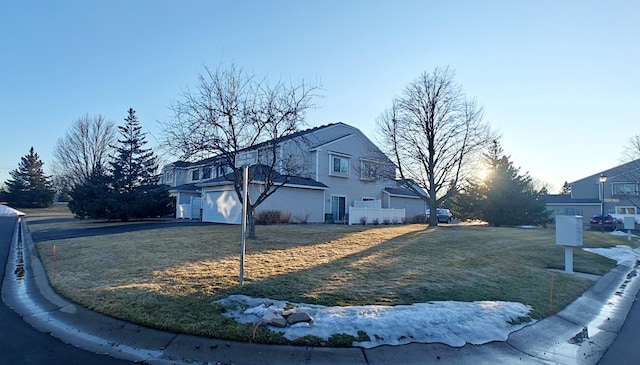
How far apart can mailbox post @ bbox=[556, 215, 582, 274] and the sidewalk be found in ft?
12.4

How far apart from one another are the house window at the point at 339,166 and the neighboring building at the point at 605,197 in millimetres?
26154

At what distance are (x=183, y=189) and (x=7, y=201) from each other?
1793 inches

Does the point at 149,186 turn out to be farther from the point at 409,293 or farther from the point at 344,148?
the point at 409,293

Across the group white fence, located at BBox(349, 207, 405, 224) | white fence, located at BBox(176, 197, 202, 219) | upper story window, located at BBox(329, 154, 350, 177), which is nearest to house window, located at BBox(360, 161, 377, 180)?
upper story window, located at BBox(329, 154, 350, 177)

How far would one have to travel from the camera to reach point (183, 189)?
32.1 m

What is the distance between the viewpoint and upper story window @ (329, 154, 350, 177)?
89.8 ft

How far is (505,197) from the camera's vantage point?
2997cm

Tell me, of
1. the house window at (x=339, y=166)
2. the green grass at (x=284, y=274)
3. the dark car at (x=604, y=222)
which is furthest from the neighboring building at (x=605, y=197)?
the green grass at (x=284, y=274)

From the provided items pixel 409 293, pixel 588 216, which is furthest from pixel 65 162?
pixel 588 216

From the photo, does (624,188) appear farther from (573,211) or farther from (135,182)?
(135,182)

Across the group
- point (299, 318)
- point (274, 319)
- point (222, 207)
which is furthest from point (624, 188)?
point (274, 319)

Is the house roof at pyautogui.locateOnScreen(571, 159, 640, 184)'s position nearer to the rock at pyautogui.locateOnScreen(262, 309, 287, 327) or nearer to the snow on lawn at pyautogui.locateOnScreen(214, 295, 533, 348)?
the snow on lawn at pyautogui.locateOnScreen(214, 295, 533, 348)

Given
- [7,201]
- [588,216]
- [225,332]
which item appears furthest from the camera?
[7,201]

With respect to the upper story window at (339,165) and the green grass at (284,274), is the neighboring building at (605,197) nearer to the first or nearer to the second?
the upper story window at (339,165)
